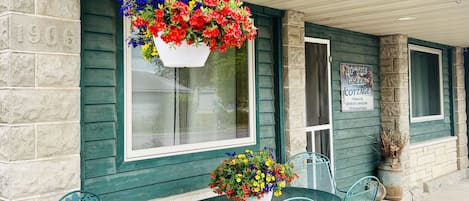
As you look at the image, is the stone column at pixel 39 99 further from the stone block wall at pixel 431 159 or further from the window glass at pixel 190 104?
the stone block wall at pixel 431 159

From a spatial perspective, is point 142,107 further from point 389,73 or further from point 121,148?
point 389,73

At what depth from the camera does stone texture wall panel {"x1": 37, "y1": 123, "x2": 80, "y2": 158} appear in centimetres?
209

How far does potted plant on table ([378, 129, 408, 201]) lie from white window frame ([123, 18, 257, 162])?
2418 millimetres

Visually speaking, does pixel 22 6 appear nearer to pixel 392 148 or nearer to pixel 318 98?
pixel 318 98

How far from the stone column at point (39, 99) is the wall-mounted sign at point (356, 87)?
339cm

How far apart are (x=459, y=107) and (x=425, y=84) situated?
3.51 feet

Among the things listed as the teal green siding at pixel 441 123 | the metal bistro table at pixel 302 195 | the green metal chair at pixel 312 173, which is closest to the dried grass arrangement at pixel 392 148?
the teal green siding at pixel 441 123

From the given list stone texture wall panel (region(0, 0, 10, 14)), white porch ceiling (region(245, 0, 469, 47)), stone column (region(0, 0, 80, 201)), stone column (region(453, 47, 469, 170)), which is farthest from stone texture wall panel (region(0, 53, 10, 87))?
stone column (region(453, 47, 469, 170))

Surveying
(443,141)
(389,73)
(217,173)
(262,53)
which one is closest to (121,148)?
(217,173)

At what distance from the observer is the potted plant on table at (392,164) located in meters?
5.08

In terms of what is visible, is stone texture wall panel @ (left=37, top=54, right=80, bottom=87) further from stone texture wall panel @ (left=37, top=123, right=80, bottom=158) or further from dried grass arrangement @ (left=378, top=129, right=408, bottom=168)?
dried grass arrangement @ (left=378, top=129, right=408, bottom=168)

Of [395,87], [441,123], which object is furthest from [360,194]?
[441,123]

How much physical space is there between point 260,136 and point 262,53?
78 centimetres

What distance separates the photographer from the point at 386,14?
4.02 meters
